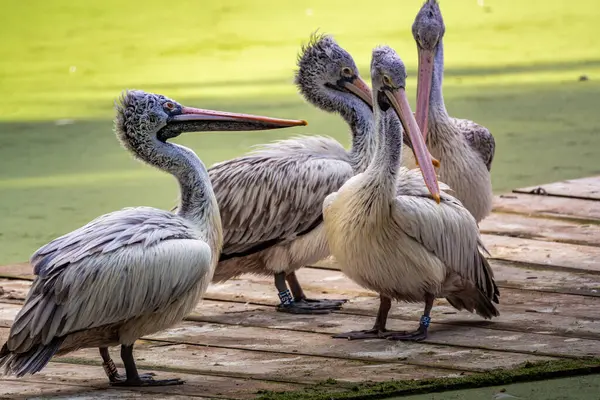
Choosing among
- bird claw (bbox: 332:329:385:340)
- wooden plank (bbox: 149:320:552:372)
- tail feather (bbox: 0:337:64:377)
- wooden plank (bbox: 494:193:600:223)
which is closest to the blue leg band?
wooden plank (bbox: 149:320:552:372)

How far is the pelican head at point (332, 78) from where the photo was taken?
6.84 metres

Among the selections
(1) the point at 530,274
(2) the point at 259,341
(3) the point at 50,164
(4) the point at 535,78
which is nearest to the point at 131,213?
(2) the point at 259,341

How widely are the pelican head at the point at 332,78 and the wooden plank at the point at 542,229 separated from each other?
1177 millimetres

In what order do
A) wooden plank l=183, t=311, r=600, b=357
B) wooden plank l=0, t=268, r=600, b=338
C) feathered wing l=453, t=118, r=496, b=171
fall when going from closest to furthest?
wooden plank l=183, t=311, r=600, b=357, wooden plank l=0, t=268, r=600, b=338, feathered wing l=453, t=118, r=496, b=171

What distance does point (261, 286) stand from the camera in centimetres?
678

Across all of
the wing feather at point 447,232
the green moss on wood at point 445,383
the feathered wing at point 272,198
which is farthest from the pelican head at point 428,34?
the green moss on wood at point 445,383

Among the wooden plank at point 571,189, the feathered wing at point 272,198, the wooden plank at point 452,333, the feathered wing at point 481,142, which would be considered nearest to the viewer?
the wooden plank at point 452,333

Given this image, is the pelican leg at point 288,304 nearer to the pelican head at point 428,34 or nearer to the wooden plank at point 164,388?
the wooden plank at point 164,388

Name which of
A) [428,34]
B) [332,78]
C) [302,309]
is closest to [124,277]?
[302,309]

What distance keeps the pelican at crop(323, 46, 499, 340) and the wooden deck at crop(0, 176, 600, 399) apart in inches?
7.0

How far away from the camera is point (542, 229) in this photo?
24.8 feet

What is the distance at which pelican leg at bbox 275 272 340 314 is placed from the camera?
6285mm

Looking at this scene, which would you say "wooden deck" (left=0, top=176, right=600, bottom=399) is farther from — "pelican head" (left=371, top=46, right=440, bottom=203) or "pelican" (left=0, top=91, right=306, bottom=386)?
"pelican head" (left=371, top=46, right=440, bottom=203)

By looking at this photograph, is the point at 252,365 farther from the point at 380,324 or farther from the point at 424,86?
the point at 424,86
